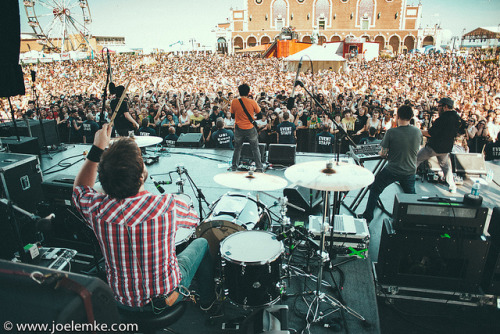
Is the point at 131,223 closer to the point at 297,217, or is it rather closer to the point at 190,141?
the point at 297,217

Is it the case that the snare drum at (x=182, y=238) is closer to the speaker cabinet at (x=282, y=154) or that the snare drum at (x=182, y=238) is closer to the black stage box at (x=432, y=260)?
the black stage box at (x=432, y=260)

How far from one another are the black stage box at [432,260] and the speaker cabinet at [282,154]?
3.18 m

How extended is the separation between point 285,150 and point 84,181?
4.42 metres

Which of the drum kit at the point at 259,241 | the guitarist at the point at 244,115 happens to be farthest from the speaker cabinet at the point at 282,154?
the drum kit at the point at 259,241

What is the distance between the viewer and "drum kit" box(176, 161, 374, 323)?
216 cm

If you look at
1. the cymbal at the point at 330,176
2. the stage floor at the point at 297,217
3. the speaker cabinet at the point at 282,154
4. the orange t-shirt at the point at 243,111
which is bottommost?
the stage floor at the point at 297,217

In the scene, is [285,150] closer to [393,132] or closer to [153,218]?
[393,132]

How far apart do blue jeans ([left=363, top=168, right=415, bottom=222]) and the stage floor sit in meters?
0.28

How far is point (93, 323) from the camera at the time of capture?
24.7 inches

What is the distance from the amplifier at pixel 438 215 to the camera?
245 centimetres

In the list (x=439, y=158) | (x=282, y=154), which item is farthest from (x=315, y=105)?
(x=439, y=158)

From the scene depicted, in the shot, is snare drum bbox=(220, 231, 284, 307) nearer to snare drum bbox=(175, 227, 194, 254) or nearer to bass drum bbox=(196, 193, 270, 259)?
bass drum bbox=(196, 193, 270, 259)

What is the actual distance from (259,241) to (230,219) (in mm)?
423

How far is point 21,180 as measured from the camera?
348 centimetres
